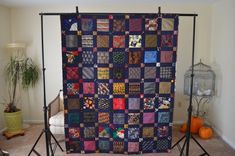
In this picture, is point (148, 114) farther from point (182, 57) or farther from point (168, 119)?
point (182, 57)

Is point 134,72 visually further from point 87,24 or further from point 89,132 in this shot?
point 89,132

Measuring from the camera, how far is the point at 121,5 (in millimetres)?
4000

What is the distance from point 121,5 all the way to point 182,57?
5.05 feet

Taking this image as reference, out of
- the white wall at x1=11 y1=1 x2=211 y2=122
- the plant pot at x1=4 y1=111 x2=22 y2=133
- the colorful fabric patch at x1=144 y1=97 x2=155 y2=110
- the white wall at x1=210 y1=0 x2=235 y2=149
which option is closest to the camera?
the colorful fabric patch at x1=144 y1=97 x2=155 y2=110

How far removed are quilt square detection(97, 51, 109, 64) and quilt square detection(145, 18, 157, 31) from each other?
0.62 m

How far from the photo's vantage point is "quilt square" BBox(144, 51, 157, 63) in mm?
2779

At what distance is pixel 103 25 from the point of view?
2.69 meters

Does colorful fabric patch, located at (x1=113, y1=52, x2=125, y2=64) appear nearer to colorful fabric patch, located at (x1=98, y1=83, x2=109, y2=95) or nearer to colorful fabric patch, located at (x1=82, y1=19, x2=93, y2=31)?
colorful fabric patch, located at (x1=98, y1=83, x2=109, y2=95)

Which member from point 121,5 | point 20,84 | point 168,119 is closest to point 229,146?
point 168,119

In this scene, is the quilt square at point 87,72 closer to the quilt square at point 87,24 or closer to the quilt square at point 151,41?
the quilt square at point 87,24

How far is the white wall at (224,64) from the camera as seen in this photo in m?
3.33

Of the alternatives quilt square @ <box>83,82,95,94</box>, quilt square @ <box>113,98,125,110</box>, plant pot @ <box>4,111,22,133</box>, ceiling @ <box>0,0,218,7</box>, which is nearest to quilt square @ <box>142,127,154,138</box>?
quilt square @ <box>113,98,125,110</box>

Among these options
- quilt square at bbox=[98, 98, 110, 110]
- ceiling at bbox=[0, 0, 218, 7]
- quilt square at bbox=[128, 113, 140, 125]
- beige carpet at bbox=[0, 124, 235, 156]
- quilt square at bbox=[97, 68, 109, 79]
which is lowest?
beige carpet at bbox=[0, 124, 235, 156]

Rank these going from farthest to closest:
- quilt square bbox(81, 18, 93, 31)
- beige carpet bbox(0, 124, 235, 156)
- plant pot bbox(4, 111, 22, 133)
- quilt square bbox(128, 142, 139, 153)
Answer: plant pot bbox(4, 111, 22, 133) → beige carpet bbox(0, 124, 235, 156) → quilt square bbox(128, 142, 139, 153) → quilt square bbox(81, 18, 93, 31)
